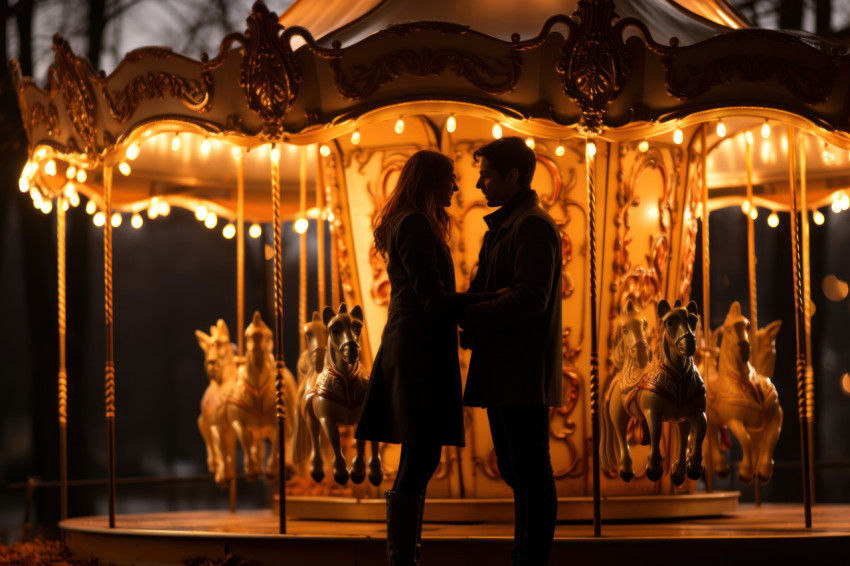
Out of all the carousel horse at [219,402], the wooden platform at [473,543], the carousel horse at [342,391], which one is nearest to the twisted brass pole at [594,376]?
the wooden platform at [473,543]

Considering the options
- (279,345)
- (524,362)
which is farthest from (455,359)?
(279,345)

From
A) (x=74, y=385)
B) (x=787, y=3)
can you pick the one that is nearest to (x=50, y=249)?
(x=74, y=385)

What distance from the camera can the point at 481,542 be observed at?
619cm

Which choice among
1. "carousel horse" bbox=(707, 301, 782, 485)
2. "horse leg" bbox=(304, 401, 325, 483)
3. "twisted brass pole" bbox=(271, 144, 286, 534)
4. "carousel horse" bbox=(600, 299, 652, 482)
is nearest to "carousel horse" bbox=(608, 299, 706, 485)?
"carousel horse" bbox=(600, 299, 652, 482)

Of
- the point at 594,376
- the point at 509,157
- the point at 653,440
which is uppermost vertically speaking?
the point at 509,157

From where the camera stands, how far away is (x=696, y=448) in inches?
271

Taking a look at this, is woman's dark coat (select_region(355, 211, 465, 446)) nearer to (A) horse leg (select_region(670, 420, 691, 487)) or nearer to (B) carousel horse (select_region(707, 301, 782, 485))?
(A) horse leg (select_region(670, 420, 691, 487))

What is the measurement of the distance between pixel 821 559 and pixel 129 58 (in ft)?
15.2

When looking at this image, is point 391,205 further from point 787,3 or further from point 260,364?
point 787,3

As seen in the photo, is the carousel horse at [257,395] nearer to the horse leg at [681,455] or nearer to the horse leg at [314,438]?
the horse leg at [314,438]

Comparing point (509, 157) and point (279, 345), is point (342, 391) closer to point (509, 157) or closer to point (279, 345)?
point (279, 345)

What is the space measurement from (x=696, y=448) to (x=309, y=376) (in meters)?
2.25

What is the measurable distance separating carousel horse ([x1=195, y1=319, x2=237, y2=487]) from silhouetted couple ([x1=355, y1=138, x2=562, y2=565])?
4.39 meters

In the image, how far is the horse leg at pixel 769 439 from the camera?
25.6ft
